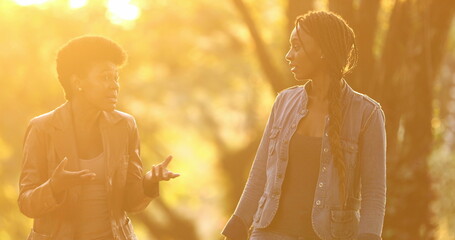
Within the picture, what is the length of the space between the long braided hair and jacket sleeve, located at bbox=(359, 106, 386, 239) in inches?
5.2

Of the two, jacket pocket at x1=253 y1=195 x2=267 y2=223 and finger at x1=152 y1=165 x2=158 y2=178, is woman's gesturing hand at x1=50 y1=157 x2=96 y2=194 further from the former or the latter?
jacket pocket at x1=253 y1=195 x2=267 y2=223

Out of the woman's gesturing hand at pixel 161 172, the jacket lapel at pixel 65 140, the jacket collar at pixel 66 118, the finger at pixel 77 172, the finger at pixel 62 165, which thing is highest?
the jacket collar at pixel 66 118

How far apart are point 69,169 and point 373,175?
6.33 feet

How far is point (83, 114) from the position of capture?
6.66 meters

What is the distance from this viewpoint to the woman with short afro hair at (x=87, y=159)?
635cm

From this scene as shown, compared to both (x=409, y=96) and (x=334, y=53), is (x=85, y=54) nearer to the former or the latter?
(x=334, y=53)

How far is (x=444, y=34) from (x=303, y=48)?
6840 millimetres

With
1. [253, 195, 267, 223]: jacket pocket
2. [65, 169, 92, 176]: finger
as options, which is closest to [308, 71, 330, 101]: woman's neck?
[253, 195, 267, 223]: jacket pocket

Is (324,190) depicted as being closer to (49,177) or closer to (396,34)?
(49,177)

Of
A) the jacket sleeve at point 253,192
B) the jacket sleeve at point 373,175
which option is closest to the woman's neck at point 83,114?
the jacket sleeve at point 253,192

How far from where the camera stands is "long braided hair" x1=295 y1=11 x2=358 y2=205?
5.87 m

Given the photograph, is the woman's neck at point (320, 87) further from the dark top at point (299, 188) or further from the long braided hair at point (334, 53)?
the dark top at point (299, 188)

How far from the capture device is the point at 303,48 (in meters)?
5.94

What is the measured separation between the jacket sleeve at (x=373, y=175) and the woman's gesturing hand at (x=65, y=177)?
1563mm
